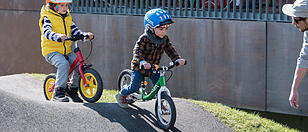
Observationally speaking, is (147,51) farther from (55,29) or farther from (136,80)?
(55,29)

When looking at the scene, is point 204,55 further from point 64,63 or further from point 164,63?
point 64,63

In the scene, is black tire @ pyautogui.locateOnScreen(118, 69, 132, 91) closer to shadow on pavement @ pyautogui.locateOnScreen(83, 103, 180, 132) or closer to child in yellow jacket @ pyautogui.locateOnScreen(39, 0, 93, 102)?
shadow on pavement @ pyautogui.locateOnScreen(83, 103, 180, 132)

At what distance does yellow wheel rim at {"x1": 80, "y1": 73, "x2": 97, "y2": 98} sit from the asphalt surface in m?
0.23

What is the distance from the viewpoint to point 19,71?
1276 centimetres

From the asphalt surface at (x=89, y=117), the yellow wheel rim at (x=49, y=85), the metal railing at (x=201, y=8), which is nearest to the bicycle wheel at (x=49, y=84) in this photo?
the yellow wheel rim at (x=49, y=85)

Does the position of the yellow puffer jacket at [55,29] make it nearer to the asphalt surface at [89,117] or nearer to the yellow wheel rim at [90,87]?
the yellow wheel rim at [90,87]

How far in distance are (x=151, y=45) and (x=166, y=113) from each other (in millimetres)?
862

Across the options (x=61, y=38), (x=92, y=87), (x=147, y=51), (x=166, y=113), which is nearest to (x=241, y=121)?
(x=166, y=113)

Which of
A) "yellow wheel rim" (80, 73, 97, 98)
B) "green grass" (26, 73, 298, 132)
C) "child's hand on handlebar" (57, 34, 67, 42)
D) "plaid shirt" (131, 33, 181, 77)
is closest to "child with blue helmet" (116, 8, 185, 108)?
"plaid shirt" (131, 33, 181, 77)

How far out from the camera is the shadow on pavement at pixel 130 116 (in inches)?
235

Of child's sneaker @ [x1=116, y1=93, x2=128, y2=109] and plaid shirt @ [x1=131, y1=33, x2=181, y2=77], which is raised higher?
plaid shirt @ [x1=131, y1=33, x2=181, y2=77]

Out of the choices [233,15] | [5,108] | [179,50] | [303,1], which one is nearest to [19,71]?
[179,50]

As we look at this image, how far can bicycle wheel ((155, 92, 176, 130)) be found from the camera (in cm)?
557

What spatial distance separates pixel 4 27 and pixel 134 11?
13.3ft
